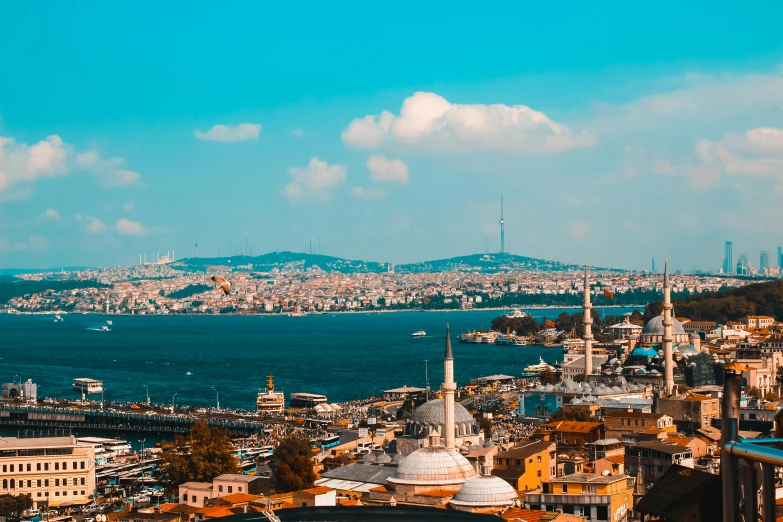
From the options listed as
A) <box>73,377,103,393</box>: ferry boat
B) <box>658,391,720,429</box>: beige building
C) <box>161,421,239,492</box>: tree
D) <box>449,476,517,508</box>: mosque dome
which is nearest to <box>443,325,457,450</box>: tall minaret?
<box>161,421,239,492</box>: tree

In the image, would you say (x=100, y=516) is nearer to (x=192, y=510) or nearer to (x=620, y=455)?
(x=192, y=510)

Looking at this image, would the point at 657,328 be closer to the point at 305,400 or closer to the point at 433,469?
the point at 305,400

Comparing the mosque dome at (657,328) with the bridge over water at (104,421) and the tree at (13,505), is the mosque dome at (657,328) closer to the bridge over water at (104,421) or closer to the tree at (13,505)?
the bridge over water at (104,421)

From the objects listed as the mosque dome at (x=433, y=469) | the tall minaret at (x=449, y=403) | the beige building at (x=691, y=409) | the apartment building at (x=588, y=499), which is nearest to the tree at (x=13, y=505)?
the mosque dome at (x=433, y=469)

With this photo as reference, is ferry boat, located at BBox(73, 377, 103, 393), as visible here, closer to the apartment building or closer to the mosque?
the mosque

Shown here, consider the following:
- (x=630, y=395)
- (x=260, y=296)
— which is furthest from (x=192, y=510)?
(x=260, y=296)

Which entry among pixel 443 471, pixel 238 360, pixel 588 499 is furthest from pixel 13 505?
pixel 238 360

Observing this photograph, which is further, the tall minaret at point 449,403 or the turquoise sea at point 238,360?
the turquoise sea at point 238,360
